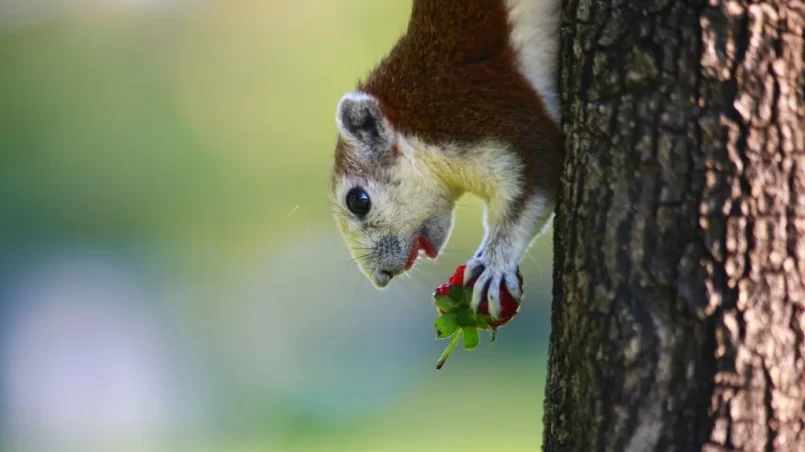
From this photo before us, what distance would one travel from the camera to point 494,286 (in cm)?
265

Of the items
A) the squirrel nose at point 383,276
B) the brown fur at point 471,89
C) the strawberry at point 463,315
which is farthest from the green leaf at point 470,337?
the squirrel nose at point 383,276

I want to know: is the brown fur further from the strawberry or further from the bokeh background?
the bokeh background

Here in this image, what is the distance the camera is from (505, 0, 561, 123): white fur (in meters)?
2.61

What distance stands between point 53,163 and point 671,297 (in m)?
8.29

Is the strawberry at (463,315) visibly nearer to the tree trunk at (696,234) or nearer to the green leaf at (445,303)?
the green leaf at (445,303)

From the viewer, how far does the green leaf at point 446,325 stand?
2639 mm

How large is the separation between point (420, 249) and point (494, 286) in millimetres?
523

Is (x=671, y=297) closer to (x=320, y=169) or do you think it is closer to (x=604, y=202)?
(x=604, y=202)

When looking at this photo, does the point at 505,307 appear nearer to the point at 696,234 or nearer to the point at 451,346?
the point at 451,346

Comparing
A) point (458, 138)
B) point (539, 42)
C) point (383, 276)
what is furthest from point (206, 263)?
point (539, 42)

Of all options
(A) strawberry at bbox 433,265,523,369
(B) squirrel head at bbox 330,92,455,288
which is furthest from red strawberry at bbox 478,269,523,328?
(B) squirrel head at bbox 330,92,455,288

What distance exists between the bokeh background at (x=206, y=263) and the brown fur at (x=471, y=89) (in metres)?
4.19

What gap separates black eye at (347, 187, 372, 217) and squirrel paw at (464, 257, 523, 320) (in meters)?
0.55

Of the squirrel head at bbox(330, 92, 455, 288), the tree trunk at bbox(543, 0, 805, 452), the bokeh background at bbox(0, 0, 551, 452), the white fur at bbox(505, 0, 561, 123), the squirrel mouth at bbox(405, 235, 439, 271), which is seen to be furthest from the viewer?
the bokeh background at bbox(0, 0, 551, 452)
